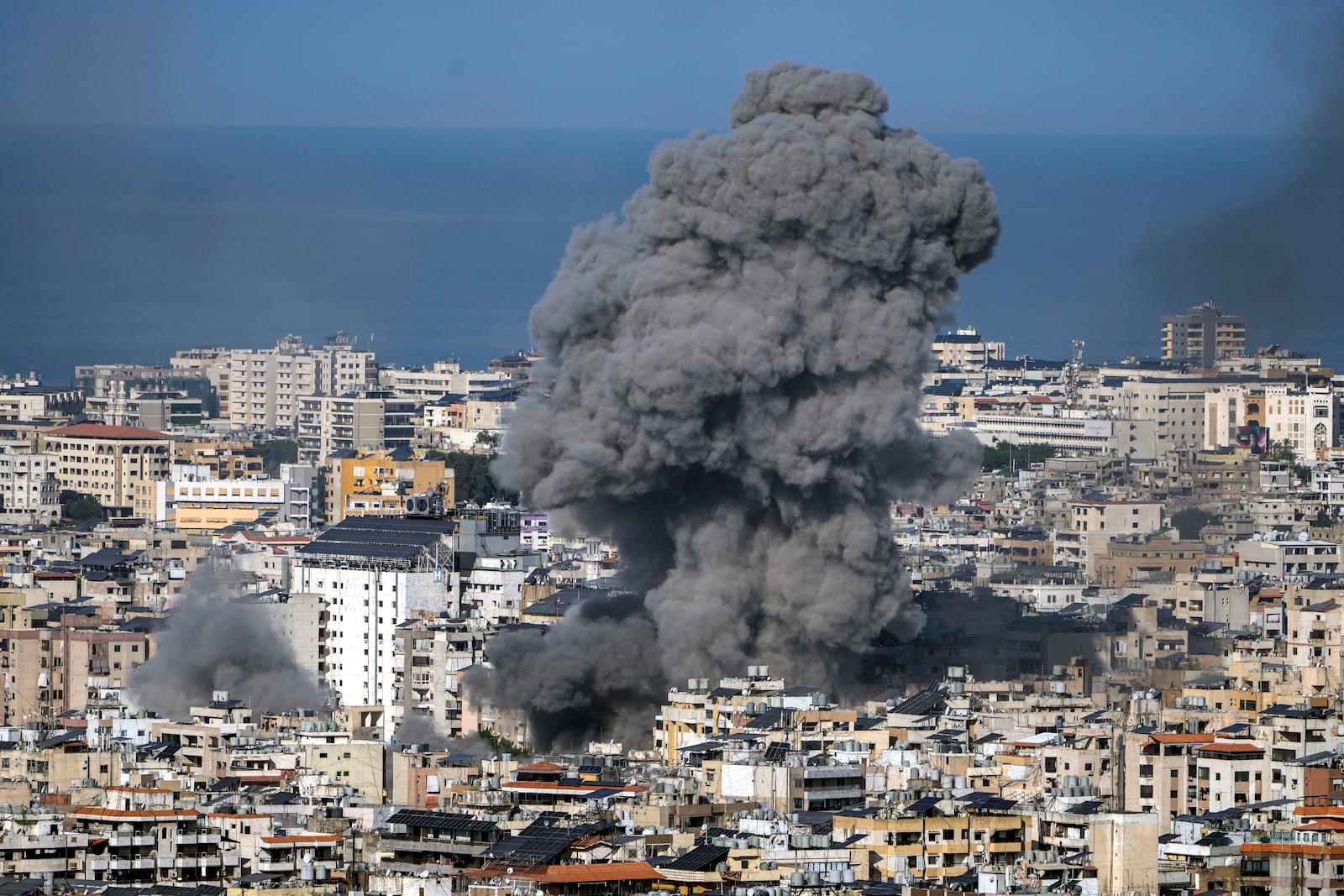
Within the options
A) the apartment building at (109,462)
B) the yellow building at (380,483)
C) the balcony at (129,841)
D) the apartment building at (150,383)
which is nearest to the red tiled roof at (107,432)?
the apartment building at (109,462)

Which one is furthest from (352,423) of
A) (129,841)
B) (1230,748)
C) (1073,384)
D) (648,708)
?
(129,841)

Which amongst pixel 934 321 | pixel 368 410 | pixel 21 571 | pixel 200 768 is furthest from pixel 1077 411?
pixel 200 768

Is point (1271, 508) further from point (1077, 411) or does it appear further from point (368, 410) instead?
point (368, 410)

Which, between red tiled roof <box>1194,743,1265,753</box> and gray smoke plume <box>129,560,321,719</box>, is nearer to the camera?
red tiled roof <box>1194,743,1265,753</box>

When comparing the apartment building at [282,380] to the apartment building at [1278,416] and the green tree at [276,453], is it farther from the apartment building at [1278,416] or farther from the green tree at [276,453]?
the apartment building at [1278,416]

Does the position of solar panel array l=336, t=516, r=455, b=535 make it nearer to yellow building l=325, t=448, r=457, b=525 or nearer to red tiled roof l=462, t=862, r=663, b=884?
yellow building l=325, t=448, r=457, b=525

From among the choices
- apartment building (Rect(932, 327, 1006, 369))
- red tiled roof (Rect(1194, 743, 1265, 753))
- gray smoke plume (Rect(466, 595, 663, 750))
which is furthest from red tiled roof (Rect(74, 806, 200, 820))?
apartment building (Rect(932, 327, 1006, 369))

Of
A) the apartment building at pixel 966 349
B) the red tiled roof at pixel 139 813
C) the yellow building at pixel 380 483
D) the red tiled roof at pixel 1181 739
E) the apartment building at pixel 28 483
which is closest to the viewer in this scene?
the red tiled roof at pixel 139 813
